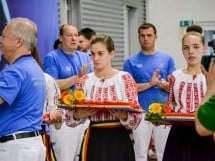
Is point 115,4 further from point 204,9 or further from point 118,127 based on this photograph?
point 118,127

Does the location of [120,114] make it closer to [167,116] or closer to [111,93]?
[111,93]

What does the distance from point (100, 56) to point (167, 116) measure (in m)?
0.73

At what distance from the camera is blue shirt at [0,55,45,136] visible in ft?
11.7

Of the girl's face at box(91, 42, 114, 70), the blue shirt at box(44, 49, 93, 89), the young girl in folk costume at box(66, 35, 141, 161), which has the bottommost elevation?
the young girl in folk costume at box(66, 35, 141, 161)

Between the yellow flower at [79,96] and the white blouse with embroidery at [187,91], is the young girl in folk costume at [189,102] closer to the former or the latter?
the white blouse with embroidery at [187,91]

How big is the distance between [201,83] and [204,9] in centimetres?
808

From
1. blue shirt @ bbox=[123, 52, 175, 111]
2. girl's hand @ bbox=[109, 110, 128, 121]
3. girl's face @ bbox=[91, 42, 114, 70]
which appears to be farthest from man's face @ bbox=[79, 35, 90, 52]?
girl's hand @ bbox=[109, 110, 128, 121]

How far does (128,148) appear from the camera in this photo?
14.4ft

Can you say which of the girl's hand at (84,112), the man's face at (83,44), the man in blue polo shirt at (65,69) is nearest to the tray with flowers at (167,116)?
the girl's hand at (84,112)

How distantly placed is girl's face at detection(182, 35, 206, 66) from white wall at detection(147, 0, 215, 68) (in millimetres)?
7689

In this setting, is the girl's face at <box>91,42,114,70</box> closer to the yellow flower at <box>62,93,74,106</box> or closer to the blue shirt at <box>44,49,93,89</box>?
the yellow flower at <box>62,93,74,106</box>

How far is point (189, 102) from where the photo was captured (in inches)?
183

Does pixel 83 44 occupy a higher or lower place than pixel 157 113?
higher

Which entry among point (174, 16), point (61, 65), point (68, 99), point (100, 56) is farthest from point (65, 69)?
point (174, 16)
